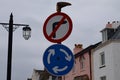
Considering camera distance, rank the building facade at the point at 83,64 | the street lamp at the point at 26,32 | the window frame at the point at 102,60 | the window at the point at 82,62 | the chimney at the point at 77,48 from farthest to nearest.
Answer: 1. the chimney at the point at 77,48
2. the window at the point at 82,62
3. the building facade at the point at 83,64
4. the window frame at the point at 102,60
5. the street lamp at the point at 26,32

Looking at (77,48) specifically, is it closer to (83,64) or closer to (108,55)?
(83,64)

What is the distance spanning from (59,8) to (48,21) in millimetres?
336

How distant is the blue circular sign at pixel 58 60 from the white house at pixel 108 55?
1052 inches

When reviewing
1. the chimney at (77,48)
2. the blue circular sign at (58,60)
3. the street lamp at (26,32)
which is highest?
the chimney at (77,48)

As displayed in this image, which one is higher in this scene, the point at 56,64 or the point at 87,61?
the point at 87,61

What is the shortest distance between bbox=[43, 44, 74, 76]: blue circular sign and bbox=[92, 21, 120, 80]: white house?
2672cm

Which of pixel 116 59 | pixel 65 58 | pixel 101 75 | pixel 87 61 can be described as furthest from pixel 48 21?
pixel 87 61

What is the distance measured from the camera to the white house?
34.2m

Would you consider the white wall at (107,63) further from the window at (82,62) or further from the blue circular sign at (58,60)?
the blue circular sign at (58,60)

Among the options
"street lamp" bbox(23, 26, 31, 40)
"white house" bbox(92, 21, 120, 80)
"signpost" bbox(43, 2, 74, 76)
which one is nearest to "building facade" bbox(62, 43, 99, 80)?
"white house" bbox(92, 21, 120, 80)

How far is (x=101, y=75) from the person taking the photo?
36625mm

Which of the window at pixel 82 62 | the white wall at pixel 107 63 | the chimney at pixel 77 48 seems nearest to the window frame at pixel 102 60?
the white wall at pixel 107 63

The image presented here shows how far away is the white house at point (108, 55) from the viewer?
112 ft

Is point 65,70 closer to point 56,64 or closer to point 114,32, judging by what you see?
point 56,64
